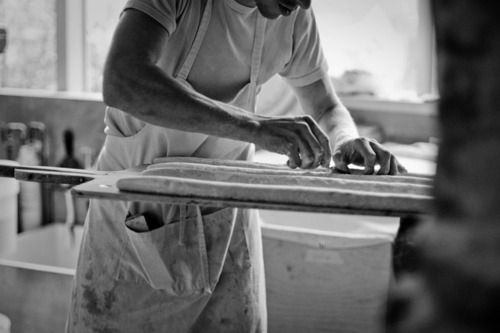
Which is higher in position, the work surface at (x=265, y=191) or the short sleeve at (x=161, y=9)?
the short sleeve at (x=161, y=9)

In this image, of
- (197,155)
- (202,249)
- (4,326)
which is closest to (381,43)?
(197,155)

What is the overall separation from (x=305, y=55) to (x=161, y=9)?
0.49m

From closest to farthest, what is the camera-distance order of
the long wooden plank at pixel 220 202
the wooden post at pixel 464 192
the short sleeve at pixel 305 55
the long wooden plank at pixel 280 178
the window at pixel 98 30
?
the wooden post at pixel 464 192, the long wooden plank at pixel 220 202, the long wooden plank at pixel 280 178, the short sleeve at pixel 305 55, the window at pixel 98 30

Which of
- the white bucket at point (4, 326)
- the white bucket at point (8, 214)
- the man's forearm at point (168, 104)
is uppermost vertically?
the man's forearm at point (168, 104)

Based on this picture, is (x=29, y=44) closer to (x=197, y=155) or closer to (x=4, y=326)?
(x=4, y=326)

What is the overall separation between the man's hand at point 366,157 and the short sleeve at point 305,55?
0.32 m

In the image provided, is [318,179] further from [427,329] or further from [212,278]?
[427,329]

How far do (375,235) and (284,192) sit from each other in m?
1.20

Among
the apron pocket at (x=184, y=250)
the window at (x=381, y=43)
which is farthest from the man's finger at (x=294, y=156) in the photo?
the window at (x=381, y=43)

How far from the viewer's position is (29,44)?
326cm

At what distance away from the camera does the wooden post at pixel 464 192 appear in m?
0.26

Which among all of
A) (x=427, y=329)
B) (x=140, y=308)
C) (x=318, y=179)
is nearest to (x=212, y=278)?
(x=140, y=308)

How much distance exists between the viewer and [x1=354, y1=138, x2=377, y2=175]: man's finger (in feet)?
4.72

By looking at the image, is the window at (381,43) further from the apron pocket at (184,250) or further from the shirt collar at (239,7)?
the apron pocket at (184,250)
